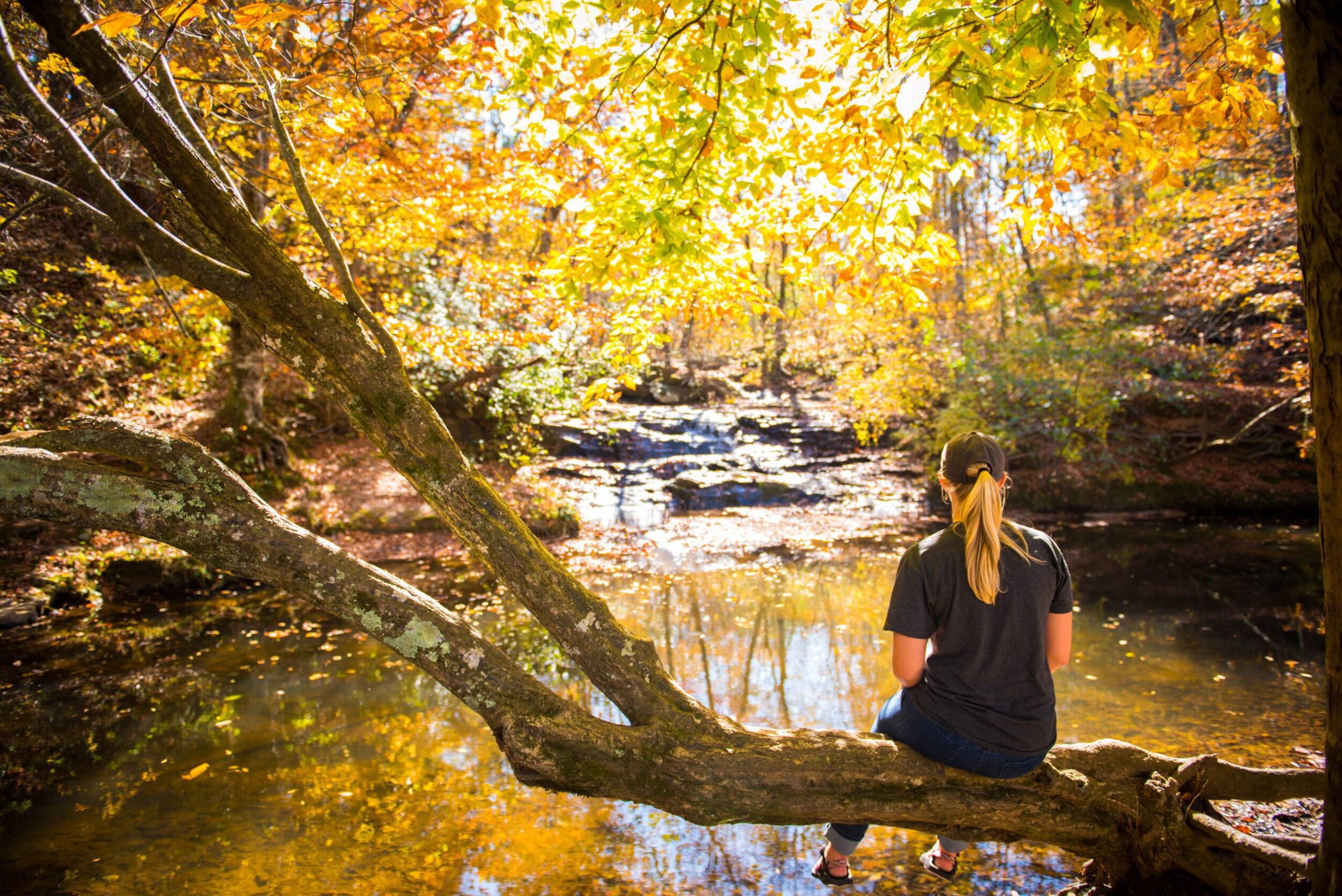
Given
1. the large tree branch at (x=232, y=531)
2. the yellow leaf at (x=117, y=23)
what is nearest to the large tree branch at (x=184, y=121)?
the yellow leaf at (x=117, y=23)

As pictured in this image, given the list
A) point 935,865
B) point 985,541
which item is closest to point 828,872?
point 935,865

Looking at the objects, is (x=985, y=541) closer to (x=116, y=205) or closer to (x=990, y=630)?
(x=990, y=630)

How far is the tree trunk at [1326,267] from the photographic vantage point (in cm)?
131

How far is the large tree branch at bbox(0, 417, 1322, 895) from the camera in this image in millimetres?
2324

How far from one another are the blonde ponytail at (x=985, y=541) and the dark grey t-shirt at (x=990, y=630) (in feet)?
0.15

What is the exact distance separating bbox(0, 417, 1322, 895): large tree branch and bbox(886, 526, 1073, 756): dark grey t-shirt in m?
0.33

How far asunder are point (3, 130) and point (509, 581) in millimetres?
4562

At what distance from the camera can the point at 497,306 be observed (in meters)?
Answer: 12.5

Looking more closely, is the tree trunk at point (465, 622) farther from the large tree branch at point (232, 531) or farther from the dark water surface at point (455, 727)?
the dark water surface at point (455, 727)

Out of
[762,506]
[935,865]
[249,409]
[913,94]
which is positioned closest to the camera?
[913,94]

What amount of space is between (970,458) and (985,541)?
34 centimetres

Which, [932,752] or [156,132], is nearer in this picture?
[156,132]

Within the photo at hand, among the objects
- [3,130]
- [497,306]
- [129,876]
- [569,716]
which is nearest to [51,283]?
[497,306]

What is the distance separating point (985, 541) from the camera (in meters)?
2.39
